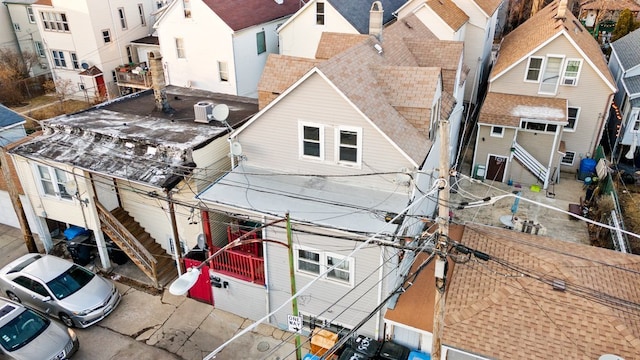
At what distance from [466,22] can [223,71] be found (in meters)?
17.6

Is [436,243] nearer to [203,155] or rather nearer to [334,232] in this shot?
[334,232]

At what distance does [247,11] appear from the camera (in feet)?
97.8

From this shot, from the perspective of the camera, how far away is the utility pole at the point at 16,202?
18.3 meters

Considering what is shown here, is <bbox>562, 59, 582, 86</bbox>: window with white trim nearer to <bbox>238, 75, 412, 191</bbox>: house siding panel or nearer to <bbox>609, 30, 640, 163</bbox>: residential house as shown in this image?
<bbox>609, 30, 640, 163</bbox>: residential house

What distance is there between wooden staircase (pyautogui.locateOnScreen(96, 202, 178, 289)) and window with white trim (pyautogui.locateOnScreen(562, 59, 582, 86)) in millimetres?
23673

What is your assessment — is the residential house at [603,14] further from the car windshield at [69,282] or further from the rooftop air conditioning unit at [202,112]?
the car windshield at [69,282]

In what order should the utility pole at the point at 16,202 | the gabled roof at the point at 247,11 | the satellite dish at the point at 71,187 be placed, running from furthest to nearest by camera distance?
the gabled roof at the point at 247,11
the utility pole at the point at 16,202
the satellite dish at the point at 71,187

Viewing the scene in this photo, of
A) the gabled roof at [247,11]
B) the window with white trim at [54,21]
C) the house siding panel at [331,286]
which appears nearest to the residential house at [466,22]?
the gabled roof at [247,11]

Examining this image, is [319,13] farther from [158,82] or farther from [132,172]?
[132,172]

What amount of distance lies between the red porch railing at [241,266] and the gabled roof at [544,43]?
19424 millimetres

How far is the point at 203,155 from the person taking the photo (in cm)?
1747

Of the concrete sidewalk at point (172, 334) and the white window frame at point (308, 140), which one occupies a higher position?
the white window frame at point (308, 140)

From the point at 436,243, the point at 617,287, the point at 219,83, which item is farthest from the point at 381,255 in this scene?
the point at 219,83

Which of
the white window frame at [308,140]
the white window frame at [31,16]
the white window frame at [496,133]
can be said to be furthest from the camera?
the white window frame at [31,16]
